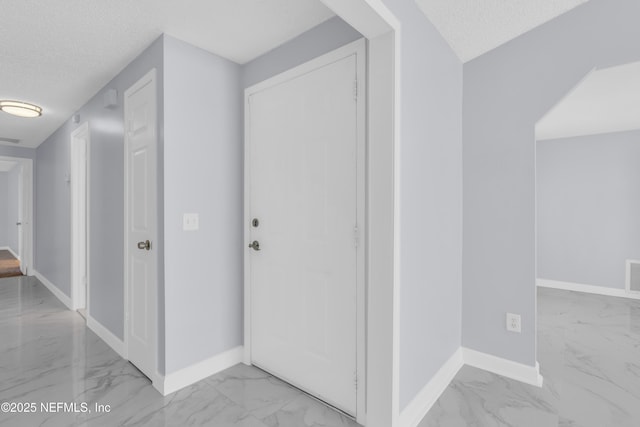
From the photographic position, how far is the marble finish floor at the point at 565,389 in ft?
5.76

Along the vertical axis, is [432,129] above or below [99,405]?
above

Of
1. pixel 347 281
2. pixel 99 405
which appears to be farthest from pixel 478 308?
pixel 99 405

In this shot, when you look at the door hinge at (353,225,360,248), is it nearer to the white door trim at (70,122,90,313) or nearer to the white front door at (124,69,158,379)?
the white front door at (124,69,158,379)

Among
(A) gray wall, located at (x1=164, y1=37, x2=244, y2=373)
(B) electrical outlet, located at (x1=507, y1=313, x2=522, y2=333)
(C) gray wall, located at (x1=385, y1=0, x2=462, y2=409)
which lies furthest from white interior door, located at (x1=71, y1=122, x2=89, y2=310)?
(B) electrical outlet, located at (x1=507, y1=313, x2=522, y2=333)

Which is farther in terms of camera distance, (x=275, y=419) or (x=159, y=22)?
(x=159, y=22)

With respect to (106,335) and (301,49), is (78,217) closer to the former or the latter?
(106,335)

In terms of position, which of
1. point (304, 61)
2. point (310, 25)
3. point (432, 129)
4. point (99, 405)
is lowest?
point (99, 405)

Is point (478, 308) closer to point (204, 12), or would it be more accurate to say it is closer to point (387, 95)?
point (387, 95)

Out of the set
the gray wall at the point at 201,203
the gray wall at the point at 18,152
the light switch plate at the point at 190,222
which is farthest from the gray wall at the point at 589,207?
the gray wall at the point at 18,152

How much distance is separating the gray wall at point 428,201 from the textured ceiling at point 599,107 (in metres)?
0.74

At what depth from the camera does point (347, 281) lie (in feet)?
5.90

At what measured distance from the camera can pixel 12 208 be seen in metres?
8.24

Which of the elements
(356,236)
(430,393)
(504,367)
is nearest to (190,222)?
(356,236)

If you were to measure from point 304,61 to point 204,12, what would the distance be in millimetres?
620
